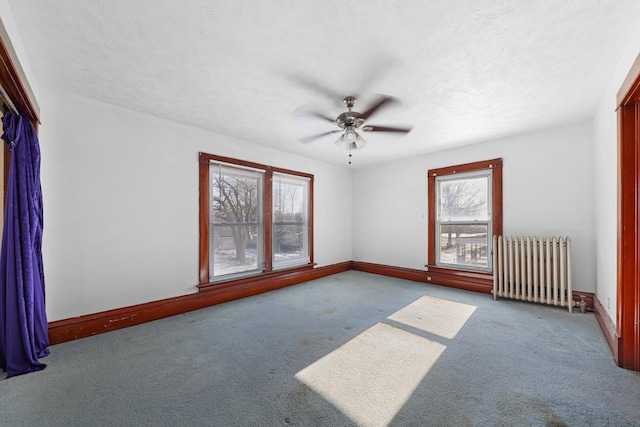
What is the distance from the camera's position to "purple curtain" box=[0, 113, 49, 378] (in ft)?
6.63

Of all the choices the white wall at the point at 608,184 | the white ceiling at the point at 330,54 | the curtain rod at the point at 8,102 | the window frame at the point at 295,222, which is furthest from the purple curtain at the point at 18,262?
the white wall at the point at 608,184

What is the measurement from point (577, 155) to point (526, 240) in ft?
4.28

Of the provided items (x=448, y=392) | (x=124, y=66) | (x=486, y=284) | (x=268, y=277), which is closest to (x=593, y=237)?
(x=486, y=284)

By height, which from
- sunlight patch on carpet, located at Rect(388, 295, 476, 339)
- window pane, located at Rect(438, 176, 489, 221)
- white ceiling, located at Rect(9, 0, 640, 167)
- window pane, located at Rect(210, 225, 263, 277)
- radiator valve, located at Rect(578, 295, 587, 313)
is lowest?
sunlight patch on carpet, located at Rect(388, 295, 476, 339)

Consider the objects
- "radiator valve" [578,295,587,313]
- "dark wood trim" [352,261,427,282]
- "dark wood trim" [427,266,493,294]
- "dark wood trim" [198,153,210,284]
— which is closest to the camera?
"radiator valve" [578,295,587,313]

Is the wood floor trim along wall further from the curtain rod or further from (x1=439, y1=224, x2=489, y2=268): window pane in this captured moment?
the curtain rod

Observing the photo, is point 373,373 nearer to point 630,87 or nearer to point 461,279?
point 630,87

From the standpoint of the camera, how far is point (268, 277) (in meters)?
4.46

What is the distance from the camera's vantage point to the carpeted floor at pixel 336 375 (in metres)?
1.60

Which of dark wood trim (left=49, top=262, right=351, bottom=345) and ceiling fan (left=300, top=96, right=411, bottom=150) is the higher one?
ceiling fan (left=300, top=96, right=411, bottom=150)

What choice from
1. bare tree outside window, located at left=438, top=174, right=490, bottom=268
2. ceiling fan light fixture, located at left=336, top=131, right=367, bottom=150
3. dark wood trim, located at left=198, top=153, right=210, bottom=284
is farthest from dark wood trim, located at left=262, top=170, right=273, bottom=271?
bare tree outside window, located at left=438, top=174, right=490, bottom=268

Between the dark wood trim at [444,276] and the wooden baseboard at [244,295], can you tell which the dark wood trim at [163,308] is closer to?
the wooden baseboard at [244,295]

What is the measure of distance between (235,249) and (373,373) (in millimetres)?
2812

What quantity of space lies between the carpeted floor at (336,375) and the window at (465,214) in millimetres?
1356
